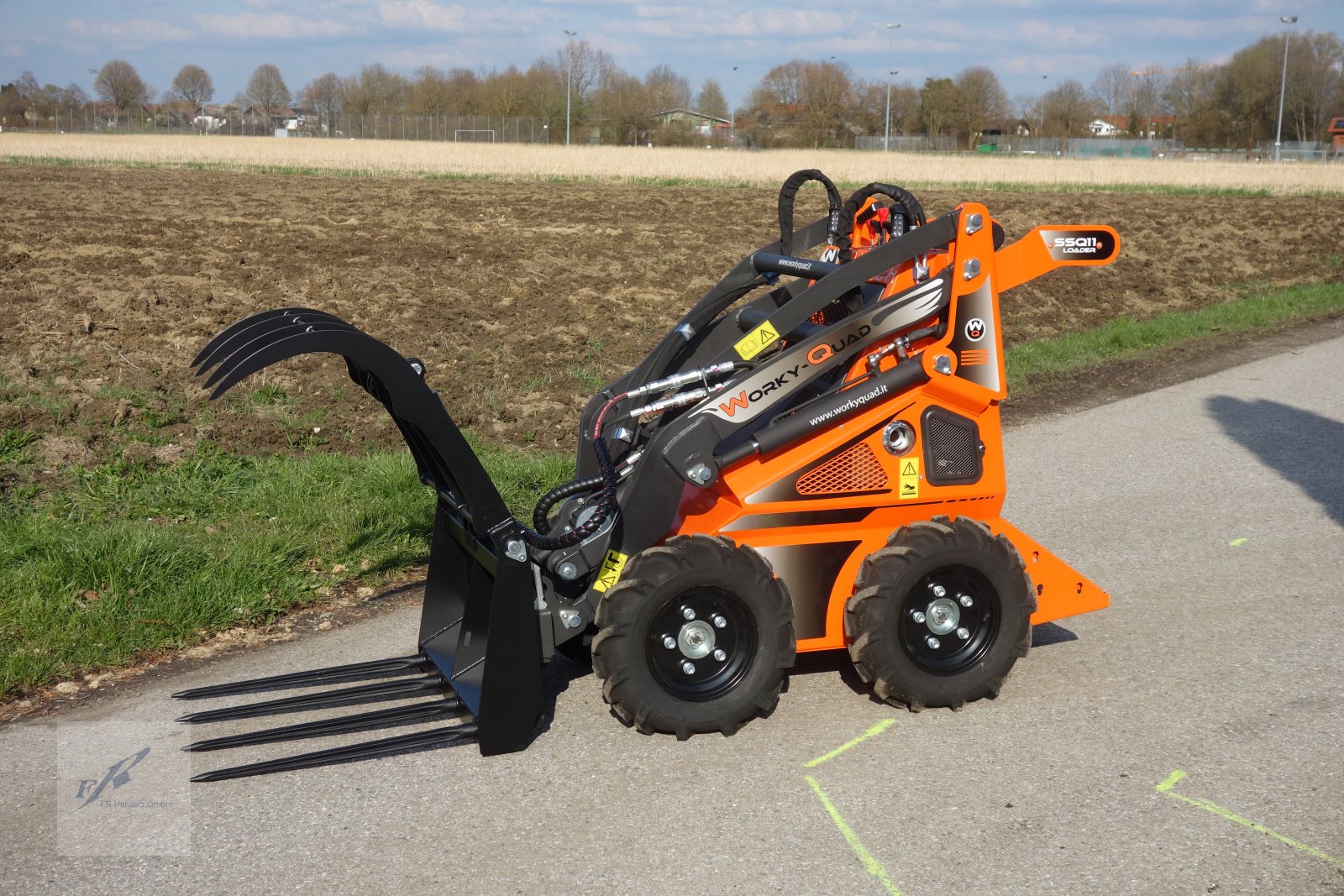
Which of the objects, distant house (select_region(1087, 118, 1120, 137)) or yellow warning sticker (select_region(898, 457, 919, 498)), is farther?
distant house (select_region(1087, 118, 1120, 137))

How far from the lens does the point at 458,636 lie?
4.86 meters

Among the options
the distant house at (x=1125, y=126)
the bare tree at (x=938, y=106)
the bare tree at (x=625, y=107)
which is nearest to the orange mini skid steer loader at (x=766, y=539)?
the bare tree at (x=625, y=107)

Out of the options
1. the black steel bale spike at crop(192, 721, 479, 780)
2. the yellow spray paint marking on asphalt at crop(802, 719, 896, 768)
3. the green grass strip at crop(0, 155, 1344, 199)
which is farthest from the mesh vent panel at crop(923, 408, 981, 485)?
the green grass strip at crop(0, 155, 1344, 199)

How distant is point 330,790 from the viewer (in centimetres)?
396

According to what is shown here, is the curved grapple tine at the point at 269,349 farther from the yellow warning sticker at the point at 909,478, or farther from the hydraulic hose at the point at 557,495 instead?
the yellow warning sticker at the point at 909,478

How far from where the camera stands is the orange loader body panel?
14.9 ft

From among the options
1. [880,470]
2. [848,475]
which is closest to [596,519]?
[848,475]

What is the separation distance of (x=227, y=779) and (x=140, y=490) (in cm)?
349

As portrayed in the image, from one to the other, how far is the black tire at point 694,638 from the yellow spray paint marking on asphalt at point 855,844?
1.47ft

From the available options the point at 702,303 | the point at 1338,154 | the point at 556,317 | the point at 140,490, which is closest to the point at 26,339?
the point at 140,490

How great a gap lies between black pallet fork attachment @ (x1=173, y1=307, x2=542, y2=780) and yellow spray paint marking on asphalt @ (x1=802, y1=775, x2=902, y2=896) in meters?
1.02

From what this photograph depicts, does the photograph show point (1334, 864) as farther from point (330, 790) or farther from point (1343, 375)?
point (1343, 375)

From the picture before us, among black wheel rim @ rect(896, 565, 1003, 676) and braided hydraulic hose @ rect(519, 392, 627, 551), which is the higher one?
braided hydraulic hose @ rect(519, 392, 627, 551)

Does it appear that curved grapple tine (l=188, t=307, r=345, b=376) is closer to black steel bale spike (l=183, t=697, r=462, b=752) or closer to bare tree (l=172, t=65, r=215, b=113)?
black steel bale spike (l=183, t=697, r=462, b=752)
